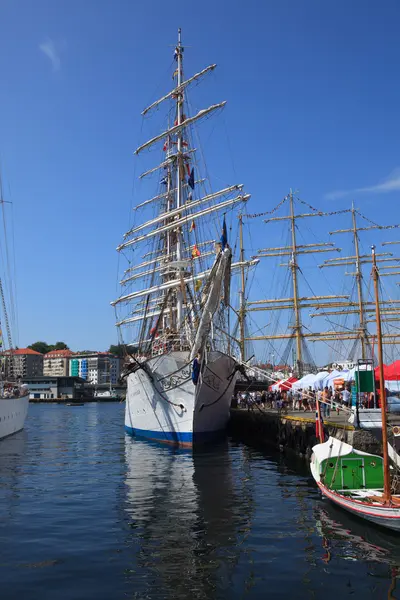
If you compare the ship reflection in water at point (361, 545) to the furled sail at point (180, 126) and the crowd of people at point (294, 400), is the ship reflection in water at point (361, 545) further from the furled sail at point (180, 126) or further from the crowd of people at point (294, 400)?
the furled sail at point (180, 126)

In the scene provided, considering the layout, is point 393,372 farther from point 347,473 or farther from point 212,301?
point 347,473

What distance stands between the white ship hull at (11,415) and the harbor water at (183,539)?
43.9 ft

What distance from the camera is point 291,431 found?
2528 centimetres

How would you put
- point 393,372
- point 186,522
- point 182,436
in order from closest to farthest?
point 186,522, point 182,436, point 393,372

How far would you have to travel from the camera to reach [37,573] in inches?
380

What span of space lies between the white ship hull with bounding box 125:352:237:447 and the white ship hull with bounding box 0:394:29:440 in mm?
9334

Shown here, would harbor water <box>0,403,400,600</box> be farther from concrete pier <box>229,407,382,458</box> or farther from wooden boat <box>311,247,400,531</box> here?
concrete pier <box>229,407,382,458</box>

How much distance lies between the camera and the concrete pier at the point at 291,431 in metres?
17.9

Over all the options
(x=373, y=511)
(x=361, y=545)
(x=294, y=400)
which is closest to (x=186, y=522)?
(x=361, y=545)

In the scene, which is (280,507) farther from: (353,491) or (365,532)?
(365,532)

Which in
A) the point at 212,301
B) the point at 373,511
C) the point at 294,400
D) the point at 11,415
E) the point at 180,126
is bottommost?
the point at 373,511

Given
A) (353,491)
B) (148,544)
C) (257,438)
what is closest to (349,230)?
(257,438)

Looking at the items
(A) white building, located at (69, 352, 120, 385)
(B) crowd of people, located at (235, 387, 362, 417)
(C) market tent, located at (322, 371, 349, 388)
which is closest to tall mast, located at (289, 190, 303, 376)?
(B) crowd of people, located at (235, 387, 362, 417)

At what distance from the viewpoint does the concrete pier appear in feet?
58.7
